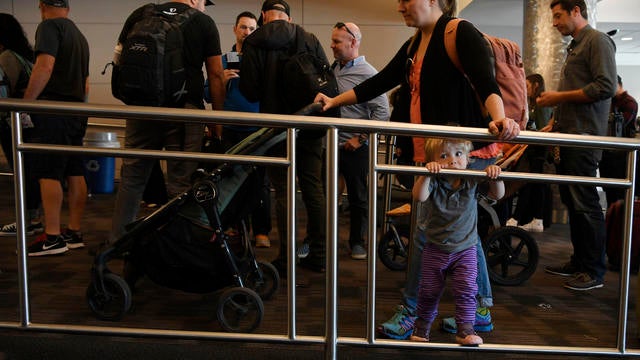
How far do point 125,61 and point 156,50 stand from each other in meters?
0.16

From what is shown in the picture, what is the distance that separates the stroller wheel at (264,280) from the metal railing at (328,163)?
0.54 metres

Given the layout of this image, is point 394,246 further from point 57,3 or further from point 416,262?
point 57,3

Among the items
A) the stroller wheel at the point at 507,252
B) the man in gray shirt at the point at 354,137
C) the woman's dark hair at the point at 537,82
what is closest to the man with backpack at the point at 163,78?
the man in gray shirt at the point at 354,137

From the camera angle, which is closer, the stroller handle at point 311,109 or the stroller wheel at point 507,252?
the stroller handle at point 311,109

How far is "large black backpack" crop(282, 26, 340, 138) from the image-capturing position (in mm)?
2832

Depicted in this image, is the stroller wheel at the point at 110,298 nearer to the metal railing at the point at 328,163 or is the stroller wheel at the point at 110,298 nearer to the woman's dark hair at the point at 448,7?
the metal railing at the point at 328,163

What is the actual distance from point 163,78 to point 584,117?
7.78 ft

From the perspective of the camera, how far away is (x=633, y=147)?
198cm

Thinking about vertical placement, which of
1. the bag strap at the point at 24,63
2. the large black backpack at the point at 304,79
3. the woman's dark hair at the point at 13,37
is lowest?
the large black backpack at the point at 304,79

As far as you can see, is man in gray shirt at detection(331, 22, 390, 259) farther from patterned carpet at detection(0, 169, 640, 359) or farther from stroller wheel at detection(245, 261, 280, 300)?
stroller wheel at detection(245, 261, 280, 300)

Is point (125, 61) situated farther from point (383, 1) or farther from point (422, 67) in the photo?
point (383, 1)

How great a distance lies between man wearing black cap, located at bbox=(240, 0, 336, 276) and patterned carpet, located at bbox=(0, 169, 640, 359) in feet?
0.93

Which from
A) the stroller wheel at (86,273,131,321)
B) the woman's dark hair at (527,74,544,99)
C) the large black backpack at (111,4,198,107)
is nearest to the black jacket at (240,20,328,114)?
the large black backpack at (111,4,198,107)

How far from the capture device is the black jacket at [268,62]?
2.93 m
